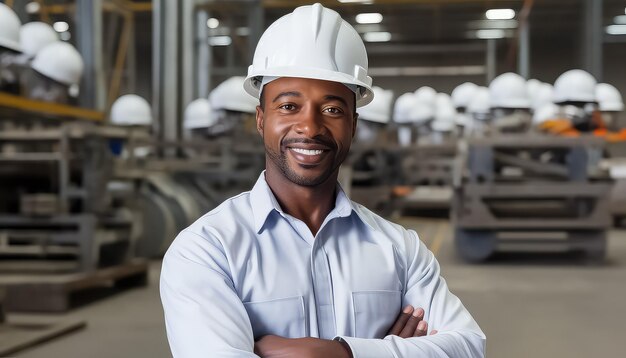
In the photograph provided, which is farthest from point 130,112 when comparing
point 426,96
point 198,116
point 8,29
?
point 426,96

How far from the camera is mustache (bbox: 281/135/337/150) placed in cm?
154

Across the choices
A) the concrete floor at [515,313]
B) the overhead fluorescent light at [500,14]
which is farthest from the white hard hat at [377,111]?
the overhead fluorescent light at [500,14]

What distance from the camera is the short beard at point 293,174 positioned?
1.59 metres

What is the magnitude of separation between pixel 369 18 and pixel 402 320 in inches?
854

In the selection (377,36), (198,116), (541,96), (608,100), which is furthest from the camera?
(377,36)

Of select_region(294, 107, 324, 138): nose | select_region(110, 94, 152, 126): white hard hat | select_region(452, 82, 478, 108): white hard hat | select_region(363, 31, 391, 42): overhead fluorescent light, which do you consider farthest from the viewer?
select_region(363, 31, 391, 42): overhead fluorescent light

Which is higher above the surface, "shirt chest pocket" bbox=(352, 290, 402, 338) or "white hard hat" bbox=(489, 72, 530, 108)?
"white hard hat" bbox=(489, 72, 530, 108)

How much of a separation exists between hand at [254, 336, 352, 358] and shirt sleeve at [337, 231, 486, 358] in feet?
0.43

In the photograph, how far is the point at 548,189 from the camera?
7.74 m

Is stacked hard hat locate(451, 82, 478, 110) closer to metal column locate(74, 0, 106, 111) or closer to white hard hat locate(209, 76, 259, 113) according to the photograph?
white hard hat locate(209, 76, 259, 113)

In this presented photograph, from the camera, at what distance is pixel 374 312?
1568mm

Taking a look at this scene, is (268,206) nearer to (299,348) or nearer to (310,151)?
(310,151)

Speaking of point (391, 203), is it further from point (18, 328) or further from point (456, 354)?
point (456, 354)

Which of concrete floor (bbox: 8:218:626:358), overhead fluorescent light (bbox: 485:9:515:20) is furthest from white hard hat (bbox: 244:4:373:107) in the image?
overhead fluorescent light (bbox: 485:9:515:20)
